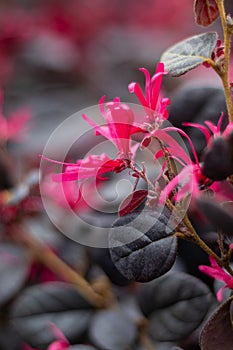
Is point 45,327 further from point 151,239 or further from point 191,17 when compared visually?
point 191,17

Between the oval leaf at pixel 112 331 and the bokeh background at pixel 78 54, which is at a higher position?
the bokeh background at pixel 78 54

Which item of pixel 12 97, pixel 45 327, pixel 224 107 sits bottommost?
pixel 45 327

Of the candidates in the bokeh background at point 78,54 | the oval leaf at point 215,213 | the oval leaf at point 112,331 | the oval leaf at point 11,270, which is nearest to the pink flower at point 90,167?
the oval leaf at point 215,213

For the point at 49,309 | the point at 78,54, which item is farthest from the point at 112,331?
the point at 78,54

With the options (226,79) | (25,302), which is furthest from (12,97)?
(226,79)

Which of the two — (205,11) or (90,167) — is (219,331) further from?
(205,11)

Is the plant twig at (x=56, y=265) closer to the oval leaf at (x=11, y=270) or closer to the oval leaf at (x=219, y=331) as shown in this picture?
the oval leaf at (x=11, y=270)

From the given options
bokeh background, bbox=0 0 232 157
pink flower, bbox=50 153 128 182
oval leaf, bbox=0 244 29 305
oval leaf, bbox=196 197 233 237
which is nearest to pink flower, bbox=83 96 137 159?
pink flower, bbox=50 153 128 182
